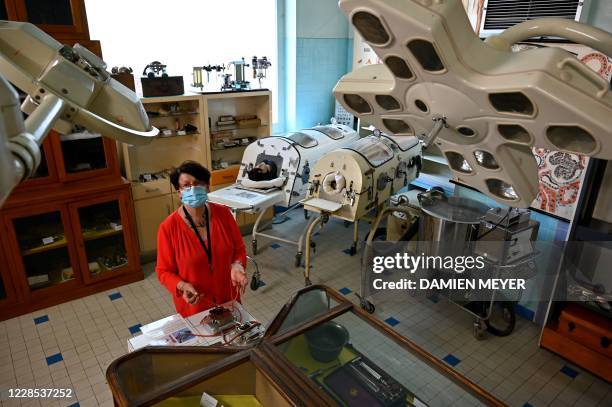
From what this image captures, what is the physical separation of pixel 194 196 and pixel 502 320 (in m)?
3.03

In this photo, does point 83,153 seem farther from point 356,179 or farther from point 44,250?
point 356,179

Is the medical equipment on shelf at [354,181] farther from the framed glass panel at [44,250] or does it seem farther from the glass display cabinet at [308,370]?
the framed glass panel at [44,250]

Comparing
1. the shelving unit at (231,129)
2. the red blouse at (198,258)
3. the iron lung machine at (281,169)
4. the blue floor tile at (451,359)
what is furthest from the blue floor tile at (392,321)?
the shelving unit at (231,129)

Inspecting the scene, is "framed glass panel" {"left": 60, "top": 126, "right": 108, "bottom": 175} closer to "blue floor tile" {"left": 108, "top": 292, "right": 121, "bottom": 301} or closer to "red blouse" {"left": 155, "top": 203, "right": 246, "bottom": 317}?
"blue floor tile" {"left": 108, "top": 292, "right": 121, "bottom": 301}

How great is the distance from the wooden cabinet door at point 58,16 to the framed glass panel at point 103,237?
4.93ft

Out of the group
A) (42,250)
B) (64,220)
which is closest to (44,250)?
(42,250)

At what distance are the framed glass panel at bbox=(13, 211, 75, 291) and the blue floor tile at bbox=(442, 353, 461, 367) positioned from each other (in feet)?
11.2

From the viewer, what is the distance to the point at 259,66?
530 cm

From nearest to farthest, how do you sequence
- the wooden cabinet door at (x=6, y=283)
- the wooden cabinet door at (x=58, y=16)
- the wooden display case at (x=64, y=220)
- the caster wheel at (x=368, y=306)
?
the wooden cabinet door at (x=58, y=16) < the wooden display case at (x=64, y=220) < the wooden cabinet door at (x=6, y=283) < the caster wheel at (x=368, y=306)

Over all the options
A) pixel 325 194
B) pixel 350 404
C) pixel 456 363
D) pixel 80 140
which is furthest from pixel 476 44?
pixel 80 140

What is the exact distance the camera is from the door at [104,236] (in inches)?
159

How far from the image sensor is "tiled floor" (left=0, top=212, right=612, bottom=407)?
315 centimetres

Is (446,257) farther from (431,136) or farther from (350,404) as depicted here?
(431,136)

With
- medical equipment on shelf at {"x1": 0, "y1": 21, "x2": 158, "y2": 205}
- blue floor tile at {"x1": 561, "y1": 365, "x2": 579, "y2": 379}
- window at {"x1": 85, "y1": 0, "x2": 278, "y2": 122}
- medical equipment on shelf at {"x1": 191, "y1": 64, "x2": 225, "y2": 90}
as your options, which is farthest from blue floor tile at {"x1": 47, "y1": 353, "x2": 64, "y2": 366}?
blue floor tile at {"x1": 561, "y1": 365, "x2": 579, "y2": 379}
